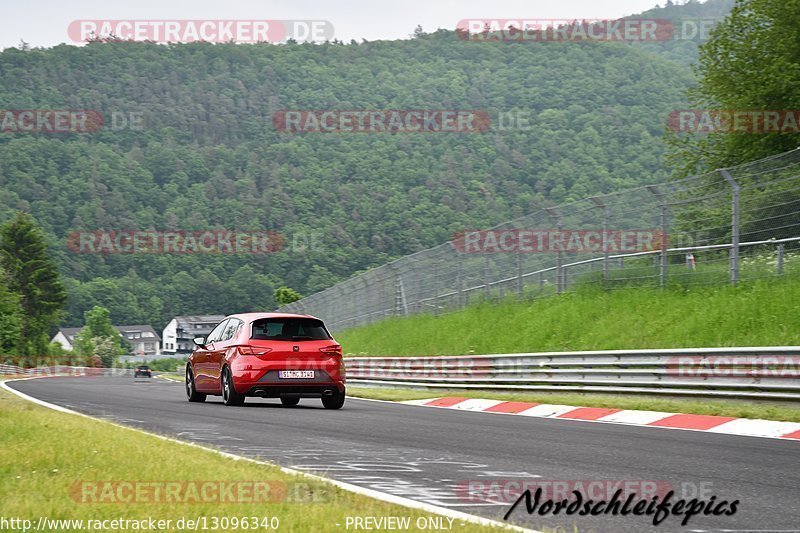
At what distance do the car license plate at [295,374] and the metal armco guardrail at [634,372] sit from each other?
491 centimetres

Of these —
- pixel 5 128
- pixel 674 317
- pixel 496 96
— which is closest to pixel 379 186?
pixel 496 96

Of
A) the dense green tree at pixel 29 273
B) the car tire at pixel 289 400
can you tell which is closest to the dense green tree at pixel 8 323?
the dense green tree at pixel 29 273

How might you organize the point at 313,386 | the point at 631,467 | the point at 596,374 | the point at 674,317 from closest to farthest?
the point at 631,467
the point at 313,386
the point at 596,374
the point at 674,317

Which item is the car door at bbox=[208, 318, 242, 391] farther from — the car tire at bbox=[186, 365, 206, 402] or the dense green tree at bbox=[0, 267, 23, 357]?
the dense green tree at bbox=[0, 267, 23, 357]

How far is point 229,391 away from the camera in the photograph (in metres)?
16.6

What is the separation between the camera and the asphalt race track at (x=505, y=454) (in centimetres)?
636

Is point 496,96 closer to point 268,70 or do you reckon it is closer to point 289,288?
point 268,70

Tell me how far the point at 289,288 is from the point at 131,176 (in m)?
31.1

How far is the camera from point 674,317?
19812mm

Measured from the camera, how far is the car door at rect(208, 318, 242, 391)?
667 inches

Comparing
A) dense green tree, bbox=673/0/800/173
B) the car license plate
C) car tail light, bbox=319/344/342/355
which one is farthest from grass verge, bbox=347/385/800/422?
dense green tree, bbox=673/0/800/173

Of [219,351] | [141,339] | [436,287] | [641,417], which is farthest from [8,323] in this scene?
[641,417]

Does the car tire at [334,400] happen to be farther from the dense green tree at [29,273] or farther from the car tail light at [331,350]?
the dense green tree at [29,273]

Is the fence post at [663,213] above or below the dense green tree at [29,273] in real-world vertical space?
below
